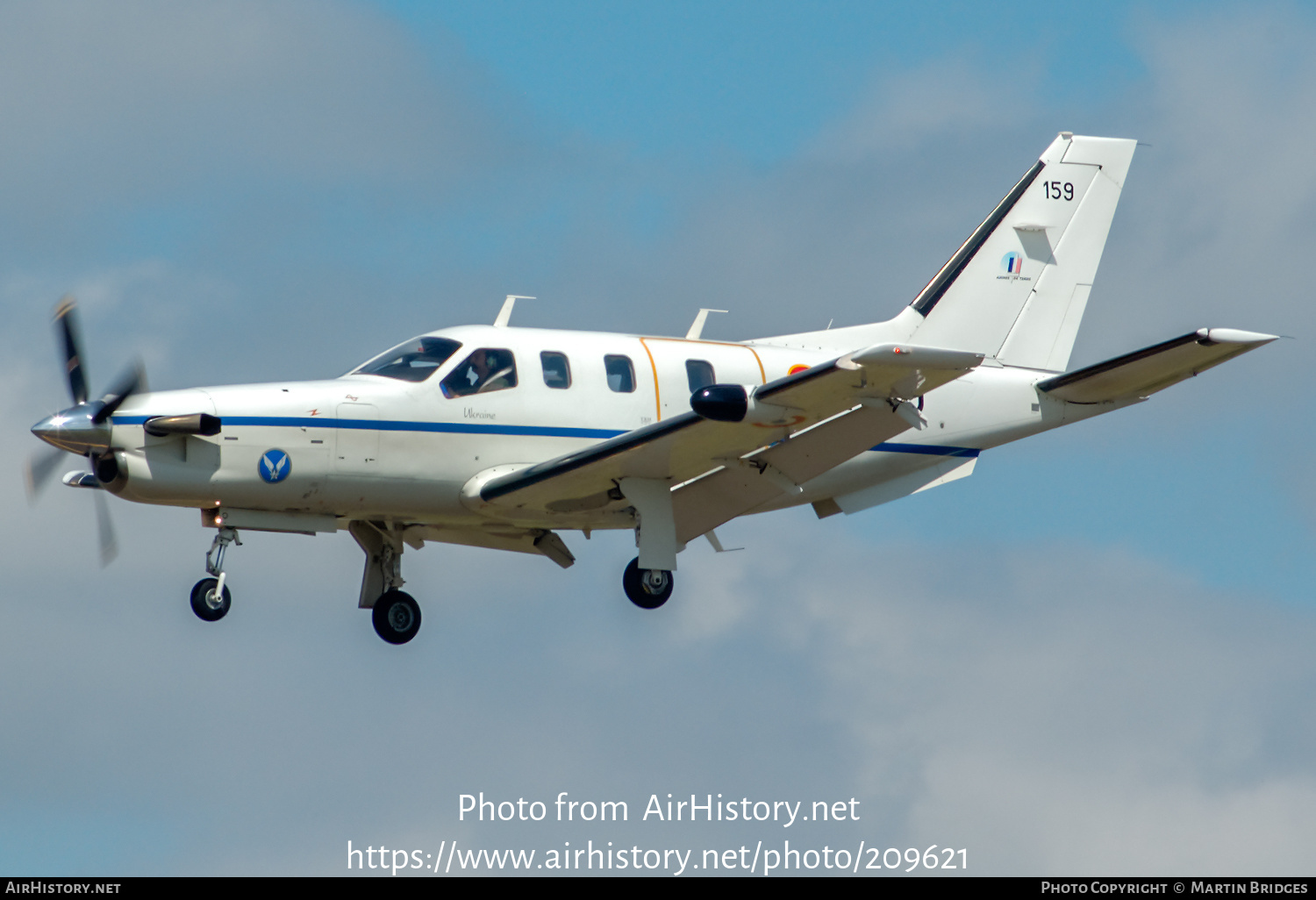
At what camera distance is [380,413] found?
2019 centimetres

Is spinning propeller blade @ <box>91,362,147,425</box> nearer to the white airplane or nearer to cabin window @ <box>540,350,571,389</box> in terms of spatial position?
the white airplane

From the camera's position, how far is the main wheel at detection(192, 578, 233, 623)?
19797 millimetres

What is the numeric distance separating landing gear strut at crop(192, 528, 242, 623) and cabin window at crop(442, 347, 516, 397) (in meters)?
3.01

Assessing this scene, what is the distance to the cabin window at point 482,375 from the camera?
67.4 ft

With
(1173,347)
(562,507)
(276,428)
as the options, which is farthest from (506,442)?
(1173,347)

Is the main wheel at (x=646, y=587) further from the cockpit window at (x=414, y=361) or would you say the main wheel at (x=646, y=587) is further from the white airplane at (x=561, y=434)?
the cockpit window at (x=414, y=361)

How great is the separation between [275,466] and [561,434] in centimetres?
340

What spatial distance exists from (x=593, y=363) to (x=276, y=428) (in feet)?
12.7

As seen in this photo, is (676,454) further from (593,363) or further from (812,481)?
(812,481)

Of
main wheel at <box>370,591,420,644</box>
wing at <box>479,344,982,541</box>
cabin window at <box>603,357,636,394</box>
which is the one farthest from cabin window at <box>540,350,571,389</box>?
main wheel at <box>370,591,420,644</box>

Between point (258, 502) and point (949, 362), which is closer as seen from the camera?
point (949, 362)

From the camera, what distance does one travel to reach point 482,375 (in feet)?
67.7

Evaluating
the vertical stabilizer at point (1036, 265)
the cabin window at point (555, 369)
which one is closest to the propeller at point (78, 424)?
the cabin window at point (555, 369)

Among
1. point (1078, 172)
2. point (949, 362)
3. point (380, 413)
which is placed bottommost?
point (949, 362)
